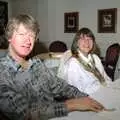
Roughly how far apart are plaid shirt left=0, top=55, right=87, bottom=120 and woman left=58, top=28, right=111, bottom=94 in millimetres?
930

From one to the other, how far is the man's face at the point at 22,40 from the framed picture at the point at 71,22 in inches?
159

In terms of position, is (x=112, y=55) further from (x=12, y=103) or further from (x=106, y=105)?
(x=12, y=103)

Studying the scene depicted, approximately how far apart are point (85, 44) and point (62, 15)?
2836 millimetres

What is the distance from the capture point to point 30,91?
127cm

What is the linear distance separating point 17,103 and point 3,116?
15cm

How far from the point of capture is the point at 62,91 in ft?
4.60

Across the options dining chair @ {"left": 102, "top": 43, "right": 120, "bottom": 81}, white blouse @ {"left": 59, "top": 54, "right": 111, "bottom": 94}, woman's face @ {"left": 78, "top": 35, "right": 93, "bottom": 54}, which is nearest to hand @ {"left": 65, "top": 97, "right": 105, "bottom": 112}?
white blouse @ {"left": 59, "top": 54, "right": 111, "bottom": 94}

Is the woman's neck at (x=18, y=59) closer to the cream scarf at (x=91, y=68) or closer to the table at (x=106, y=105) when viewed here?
the table at (x=106, y=105)

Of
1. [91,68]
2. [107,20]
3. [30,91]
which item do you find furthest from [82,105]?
[107,20]

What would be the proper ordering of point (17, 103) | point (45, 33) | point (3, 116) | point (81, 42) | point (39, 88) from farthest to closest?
1. point (45, 33)
2. point (81, 42)
3. point (39, 88)
4. point (3, 116)
5. point (17, 103)

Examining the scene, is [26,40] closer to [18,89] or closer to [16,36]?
[16,36]

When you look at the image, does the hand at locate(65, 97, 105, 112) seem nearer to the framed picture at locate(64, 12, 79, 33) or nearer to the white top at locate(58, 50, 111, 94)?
the white top at locate(58, 50, 111, 94)

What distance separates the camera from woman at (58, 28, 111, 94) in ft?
7.99

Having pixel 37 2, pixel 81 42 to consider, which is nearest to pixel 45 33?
pixel 37 2
